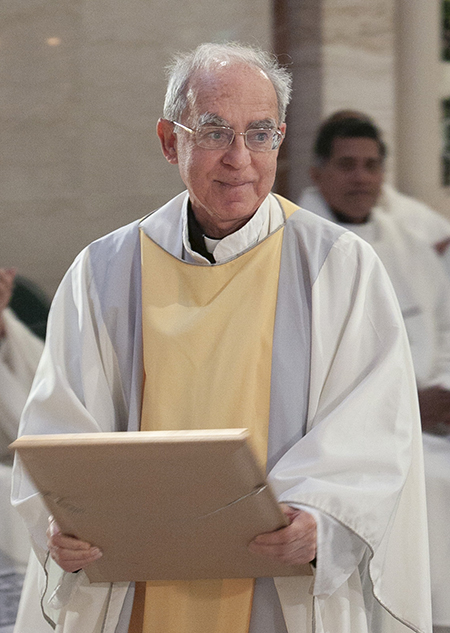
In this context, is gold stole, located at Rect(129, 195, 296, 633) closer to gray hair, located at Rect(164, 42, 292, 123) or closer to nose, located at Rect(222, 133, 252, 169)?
nose, located at Rect(222, 133, 252, 169)

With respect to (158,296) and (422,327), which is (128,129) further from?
(158,296)

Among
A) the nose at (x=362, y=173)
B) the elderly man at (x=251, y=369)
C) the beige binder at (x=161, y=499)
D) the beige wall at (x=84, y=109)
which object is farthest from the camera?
the beige wall at (x=84, y=109)

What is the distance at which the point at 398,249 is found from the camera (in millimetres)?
3959

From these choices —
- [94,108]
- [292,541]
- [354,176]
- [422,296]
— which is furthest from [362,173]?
[292,541]

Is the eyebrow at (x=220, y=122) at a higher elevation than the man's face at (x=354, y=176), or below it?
higher

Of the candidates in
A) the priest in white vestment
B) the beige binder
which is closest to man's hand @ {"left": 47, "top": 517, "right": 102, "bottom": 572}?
the beige binder

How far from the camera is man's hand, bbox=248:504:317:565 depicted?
1.79 m

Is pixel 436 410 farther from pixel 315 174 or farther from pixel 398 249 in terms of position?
pixel 315 174

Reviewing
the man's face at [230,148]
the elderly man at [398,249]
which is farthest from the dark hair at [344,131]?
the man's face at [230,148]

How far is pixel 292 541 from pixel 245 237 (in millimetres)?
819

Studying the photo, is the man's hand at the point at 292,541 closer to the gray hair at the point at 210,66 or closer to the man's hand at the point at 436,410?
the gray hair at the point at 210,66

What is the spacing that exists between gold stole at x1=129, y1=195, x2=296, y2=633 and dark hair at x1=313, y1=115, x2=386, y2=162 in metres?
1.85

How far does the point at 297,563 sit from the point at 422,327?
224 centimetres

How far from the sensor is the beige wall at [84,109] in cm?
411
